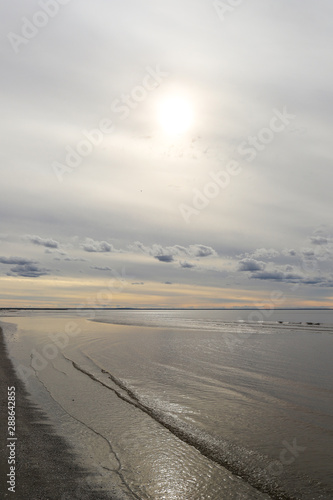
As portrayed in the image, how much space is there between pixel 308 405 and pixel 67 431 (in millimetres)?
10703

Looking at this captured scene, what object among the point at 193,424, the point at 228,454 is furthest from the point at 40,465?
A: the point at 193,424

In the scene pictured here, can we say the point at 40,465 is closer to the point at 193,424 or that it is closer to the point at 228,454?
the point at 228,454

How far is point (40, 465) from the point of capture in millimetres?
9188

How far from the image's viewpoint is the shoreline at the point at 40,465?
7848mm

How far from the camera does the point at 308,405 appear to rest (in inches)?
638

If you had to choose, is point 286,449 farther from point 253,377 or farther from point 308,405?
point 253,377

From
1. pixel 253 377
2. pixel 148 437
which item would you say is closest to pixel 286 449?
pixel 148 437

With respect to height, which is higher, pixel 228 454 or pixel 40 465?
pixel 40 465

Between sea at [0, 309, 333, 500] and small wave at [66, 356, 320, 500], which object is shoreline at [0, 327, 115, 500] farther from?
small wave at [66, 356, 320, 500]

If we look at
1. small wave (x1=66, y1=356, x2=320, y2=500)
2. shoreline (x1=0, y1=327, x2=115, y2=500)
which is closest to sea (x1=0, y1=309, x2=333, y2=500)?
small wave (x1=66, y1=356, x2=320, y2=500)

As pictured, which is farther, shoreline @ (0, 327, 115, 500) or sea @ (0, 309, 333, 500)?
sea @ (0, 309, 333, 500)

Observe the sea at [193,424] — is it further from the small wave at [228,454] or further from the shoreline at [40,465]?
the shoreline at [40,465]

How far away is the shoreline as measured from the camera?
7848mm

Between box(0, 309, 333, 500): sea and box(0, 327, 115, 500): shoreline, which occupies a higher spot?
box(0, 327, 115, 500): shoreline
